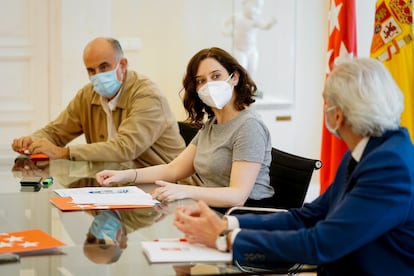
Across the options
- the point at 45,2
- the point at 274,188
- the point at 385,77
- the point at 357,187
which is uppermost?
the point at 45,2

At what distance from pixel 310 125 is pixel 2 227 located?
4.20 metres

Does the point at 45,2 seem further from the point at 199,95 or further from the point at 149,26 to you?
the point at 199,95

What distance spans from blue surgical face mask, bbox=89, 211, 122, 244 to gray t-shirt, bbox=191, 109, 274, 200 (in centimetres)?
67

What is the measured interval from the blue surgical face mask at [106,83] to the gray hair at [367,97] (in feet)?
6.65

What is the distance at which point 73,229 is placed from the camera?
2.33 m

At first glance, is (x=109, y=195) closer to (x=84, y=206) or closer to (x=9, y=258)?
(x=84, y=206)

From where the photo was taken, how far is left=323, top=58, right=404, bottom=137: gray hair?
1.97m

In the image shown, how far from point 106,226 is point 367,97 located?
0.89m

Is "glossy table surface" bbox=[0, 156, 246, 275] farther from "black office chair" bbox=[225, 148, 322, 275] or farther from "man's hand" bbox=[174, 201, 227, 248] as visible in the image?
"black office chair" bbox=[225, 148, 322, 275]

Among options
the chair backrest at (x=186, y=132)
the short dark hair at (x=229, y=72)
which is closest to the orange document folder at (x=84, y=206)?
the short dark hair at (x=229, y=72)

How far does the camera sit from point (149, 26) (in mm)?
5582

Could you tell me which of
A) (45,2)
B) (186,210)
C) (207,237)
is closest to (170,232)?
(186,210)

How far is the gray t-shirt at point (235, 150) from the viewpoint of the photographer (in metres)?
3.04

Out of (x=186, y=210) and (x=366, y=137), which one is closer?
(x=366, y=137)
